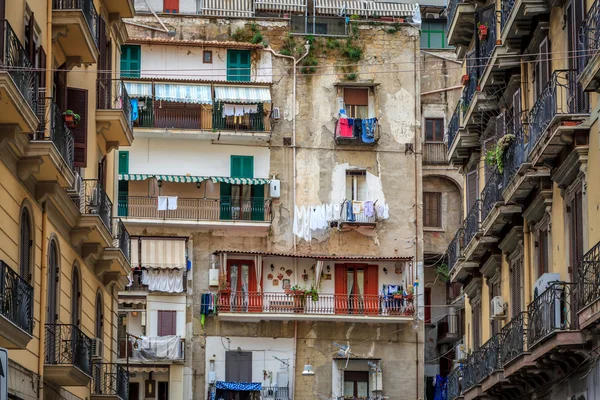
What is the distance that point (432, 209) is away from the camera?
184 feet

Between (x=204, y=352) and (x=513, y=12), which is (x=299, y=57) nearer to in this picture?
(x=204, y=352)

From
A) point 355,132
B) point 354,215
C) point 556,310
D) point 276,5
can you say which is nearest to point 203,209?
point 354,215

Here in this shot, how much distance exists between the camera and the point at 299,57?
5438 centimetres

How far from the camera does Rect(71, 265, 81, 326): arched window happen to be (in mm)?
29516

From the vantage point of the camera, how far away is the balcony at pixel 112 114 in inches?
1246

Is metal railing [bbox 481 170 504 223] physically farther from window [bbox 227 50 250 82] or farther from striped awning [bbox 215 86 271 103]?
window [bbox 227 50 250 82]

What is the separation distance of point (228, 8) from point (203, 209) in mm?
8710

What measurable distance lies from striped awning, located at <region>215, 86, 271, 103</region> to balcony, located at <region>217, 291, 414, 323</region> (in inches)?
288

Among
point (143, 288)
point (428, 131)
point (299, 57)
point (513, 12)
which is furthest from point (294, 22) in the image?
point (513, 12)

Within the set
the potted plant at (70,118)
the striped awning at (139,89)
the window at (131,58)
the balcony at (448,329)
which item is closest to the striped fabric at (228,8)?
the window at (131,58)

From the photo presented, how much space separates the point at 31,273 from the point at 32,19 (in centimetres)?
452

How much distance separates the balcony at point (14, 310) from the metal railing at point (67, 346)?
12.3ft

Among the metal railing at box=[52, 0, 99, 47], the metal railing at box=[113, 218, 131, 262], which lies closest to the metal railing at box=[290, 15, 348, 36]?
the metal railing at box=[113, 218, 131, 262]

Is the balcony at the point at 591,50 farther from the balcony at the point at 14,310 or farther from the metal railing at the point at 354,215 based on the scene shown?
the metal railing at the point at 354,215
